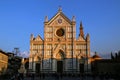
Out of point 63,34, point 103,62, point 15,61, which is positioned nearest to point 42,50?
point 63,34

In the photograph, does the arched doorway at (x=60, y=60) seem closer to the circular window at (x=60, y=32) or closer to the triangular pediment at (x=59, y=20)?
the circular window at (x=60, y=32)

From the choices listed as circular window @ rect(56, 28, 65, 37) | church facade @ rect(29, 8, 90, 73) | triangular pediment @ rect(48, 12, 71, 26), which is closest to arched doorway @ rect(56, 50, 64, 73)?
church facade @ rect(29, 8, 90, 73)

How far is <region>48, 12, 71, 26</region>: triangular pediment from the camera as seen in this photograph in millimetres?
70625

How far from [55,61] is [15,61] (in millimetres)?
29008

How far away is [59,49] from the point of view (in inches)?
2751

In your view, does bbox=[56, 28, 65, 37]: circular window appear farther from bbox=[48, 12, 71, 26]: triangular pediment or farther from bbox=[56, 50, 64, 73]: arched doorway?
bbox=[56, 50, 64, 73]: arched doorway

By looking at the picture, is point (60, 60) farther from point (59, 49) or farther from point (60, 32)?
point (60, 32)

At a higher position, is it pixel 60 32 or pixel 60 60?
pixel 60 32

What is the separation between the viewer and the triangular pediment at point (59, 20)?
7062 centimetres

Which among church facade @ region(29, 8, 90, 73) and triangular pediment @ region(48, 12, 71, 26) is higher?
triangular pediment @ region(48, 12, 71, 26)

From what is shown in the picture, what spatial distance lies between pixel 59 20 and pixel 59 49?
7328 millimetres

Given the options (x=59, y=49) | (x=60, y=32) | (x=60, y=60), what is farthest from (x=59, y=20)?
(x=60, y=60)

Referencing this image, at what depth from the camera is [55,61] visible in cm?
6969

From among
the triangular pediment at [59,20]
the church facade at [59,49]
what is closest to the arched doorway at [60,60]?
the church facade at [59,49]
